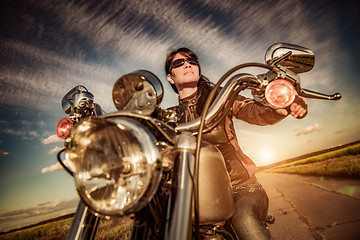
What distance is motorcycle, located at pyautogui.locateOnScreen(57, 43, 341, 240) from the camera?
60cm

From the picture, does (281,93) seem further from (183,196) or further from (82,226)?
(82,226)

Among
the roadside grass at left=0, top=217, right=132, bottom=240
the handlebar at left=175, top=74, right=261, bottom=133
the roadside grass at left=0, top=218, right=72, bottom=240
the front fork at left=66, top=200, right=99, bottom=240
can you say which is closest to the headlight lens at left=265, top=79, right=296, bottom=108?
the handlebar at left=175, top=74, right=261, bottom=133

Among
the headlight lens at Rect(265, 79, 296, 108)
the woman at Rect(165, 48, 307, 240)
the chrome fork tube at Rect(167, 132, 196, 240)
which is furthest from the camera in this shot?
the woman at Rect(165, 48, 307, 240)

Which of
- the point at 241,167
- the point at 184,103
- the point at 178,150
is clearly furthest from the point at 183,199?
the point at 184,103

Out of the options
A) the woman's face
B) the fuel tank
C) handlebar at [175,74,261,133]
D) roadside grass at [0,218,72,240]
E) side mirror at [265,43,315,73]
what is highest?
the woman's face

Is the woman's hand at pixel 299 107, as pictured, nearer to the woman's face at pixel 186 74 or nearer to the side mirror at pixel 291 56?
the side mirror at pixel 291 56

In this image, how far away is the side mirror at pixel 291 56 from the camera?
3.41 feet

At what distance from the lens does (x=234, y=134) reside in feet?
5.58

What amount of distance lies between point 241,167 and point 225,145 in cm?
24

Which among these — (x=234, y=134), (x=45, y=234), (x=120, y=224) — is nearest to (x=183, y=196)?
(x=234, y=134)

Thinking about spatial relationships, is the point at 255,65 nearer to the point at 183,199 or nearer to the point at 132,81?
the point at 132,81

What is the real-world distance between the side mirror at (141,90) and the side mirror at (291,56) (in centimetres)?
74

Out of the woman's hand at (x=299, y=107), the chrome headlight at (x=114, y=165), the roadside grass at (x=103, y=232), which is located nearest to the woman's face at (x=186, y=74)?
the woman's hand at (x=299, y=107)

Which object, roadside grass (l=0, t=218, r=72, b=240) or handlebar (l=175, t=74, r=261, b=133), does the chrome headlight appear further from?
roadside grass (l=0, t=218, r=72, b=240)
